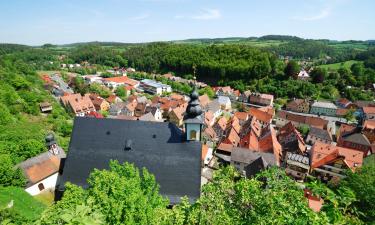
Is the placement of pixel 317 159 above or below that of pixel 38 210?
below

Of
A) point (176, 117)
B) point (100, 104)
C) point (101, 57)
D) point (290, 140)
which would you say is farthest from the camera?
point (101, 57)

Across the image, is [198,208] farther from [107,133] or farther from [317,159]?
[317,159]

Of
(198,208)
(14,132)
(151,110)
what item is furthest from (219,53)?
Result: (198,208)

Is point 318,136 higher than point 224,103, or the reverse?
point 224,103

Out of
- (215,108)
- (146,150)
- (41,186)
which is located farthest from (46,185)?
(215,108)

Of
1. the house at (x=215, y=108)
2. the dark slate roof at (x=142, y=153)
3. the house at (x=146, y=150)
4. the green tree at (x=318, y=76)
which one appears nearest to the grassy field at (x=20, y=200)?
the house at (x=146, y=150)

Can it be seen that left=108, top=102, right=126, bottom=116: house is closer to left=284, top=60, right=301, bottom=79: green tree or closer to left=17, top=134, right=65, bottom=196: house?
left=17, top=134, right=65, bottom=196: house

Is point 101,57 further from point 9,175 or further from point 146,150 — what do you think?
point 146,150
